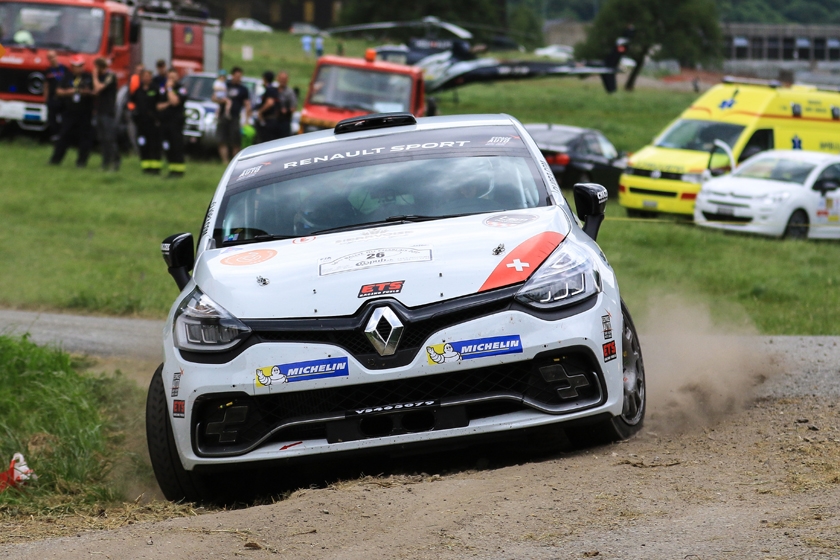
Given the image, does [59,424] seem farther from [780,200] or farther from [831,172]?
[831,172]

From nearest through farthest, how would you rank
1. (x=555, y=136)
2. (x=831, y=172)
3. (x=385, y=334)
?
(x=385, y=334) < (x=831, y=172) < (x=555, y=136)

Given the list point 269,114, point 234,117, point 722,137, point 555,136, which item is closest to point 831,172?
point 722,137

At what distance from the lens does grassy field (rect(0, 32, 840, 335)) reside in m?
11.9

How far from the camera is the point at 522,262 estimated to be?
17.3 feet

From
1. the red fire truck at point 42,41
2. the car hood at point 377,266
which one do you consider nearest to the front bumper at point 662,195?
the red fire truck at point 42,41

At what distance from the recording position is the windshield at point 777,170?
→ 1942 centimetres

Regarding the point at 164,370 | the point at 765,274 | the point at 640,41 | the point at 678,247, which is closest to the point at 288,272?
the point at 164,370

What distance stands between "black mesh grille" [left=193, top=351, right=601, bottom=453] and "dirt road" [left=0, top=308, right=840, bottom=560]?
0.34 metres

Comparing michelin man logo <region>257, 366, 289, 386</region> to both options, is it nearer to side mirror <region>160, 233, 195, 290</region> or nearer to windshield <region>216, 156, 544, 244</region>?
windshield <region>216, 156, 544, 244</region>

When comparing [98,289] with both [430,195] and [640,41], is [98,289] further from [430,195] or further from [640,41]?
[640,41]

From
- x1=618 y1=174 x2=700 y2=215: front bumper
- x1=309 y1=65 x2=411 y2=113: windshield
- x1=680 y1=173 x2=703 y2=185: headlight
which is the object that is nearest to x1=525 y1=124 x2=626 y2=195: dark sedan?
x1=618 y1=174 x2=700 y2=215: front bumper

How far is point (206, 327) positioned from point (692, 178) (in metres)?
17.3

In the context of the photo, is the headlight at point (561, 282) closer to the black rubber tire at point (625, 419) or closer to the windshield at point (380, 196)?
the black rubber tire at point (625, 419)

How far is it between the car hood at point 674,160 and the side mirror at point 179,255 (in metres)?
16.2
